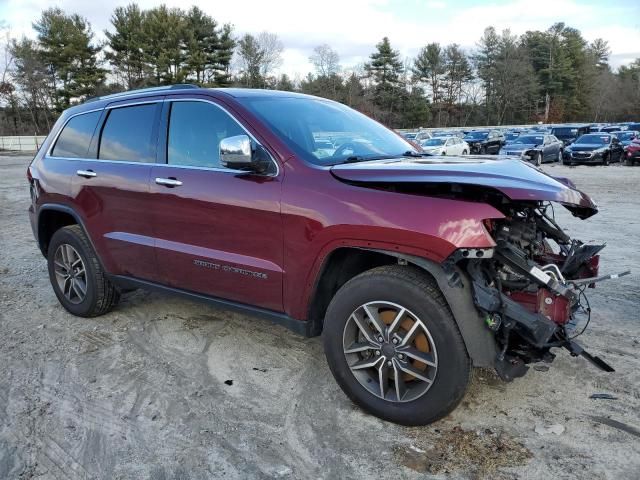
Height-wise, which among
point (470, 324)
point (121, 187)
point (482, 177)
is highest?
point (482, 177)

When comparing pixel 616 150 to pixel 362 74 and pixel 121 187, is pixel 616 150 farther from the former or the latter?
pixel 362 74

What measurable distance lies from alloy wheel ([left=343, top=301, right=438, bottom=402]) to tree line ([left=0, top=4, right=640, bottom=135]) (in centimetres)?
5315

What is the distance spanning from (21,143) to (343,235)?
49688mm

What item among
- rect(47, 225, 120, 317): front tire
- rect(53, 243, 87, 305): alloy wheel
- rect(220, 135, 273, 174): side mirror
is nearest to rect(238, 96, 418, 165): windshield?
rect(220, 135, 273, 174): side mirror

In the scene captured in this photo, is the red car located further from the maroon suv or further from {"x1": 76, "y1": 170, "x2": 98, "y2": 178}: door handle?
{"x1": 76, "y1": 170, "x2": 98, "y2": 178}: door handle

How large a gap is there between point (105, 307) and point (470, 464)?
3511 mm

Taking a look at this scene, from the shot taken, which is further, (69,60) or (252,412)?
(69,60)

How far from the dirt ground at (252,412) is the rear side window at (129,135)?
1.51 m

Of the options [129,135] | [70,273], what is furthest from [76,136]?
[70,273]

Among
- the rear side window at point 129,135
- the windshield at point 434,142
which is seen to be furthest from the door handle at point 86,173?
the windshield at point 434,142

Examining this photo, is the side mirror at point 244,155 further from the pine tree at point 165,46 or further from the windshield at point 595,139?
the pine tree at point 165,46

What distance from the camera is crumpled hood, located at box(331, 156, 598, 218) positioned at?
2674 millimetres

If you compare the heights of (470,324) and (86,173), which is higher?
(86,173)

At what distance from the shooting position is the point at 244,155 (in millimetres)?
3178
